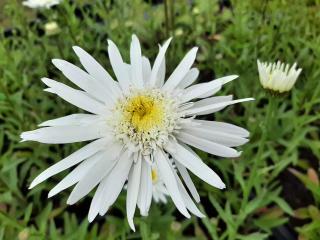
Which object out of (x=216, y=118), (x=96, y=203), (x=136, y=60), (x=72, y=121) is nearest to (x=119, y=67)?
(x=136, y=60)

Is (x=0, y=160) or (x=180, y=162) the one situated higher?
(x=180, y=162)

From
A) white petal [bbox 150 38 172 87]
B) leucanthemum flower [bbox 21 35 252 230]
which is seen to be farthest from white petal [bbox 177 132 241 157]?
white petal [bbox 150 38 172 87]

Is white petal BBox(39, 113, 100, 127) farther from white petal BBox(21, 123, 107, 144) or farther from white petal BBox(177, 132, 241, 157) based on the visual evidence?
white petal BBox(177, 132, 241, 157)

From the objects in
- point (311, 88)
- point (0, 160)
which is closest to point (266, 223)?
point (311, 88)

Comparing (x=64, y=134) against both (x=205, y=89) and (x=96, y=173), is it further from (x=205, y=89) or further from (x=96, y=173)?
(x=205, y=89)

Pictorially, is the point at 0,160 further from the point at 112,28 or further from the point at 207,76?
the point at 207,76

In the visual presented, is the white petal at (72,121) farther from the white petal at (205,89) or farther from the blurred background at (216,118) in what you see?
the blurred background at (216,118)
